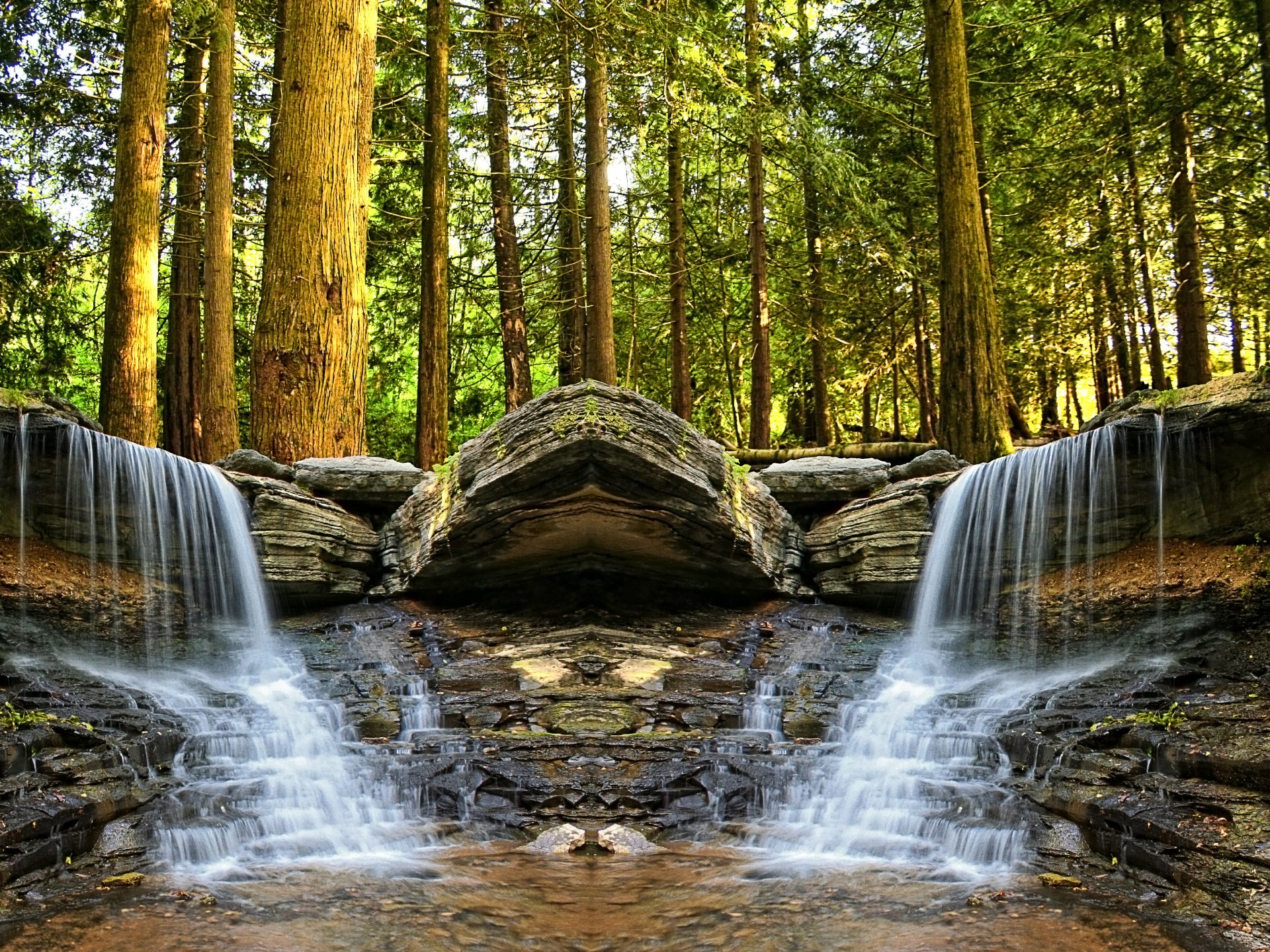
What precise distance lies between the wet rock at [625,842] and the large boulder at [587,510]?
10.6 feet

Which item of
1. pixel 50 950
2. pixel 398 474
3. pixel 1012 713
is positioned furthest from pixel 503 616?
pixel 50 950

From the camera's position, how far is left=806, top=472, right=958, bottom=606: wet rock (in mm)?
9742

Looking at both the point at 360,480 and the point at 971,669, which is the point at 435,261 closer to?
the point at 360,480

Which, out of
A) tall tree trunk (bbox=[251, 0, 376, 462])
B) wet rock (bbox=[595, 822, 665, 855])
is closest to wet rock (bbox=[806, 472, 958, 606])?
wet rock (bbox=[595, 822, 665, 855])

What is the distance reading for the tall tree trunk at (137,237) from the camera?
37.4 feet

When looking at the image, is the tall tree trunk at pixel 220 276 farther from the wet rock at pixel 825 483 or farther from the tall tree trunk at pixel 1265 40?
the tall tree trunk at pixel 1265 40

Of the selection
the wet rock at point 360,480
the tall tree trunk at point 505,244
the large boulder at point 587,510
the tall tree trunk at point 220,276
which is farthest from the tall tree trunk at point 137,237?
the tall tree trunk at point 505,244

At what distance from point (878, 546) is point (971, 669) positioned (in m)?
1.57

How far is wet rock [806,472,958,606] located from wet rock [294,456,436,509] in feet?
13.6

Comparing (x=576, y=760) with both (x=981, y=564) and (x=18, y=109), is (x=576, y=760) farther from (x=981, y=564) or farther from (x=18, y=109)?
(x=18, y=109)

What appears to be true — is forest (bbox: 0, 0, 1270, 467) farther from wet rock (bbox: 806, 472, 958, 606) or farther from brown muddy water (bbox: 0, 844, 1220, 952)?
brown muddy water (bbox: 0, 844, 1220, 952)

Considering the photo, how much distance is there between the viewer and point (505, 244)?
16.1 m

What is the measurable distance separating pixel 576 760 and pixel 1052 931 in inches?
113

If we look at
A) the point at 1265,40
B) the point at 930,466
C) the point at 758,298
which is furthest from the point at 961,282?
the point at 758,298
